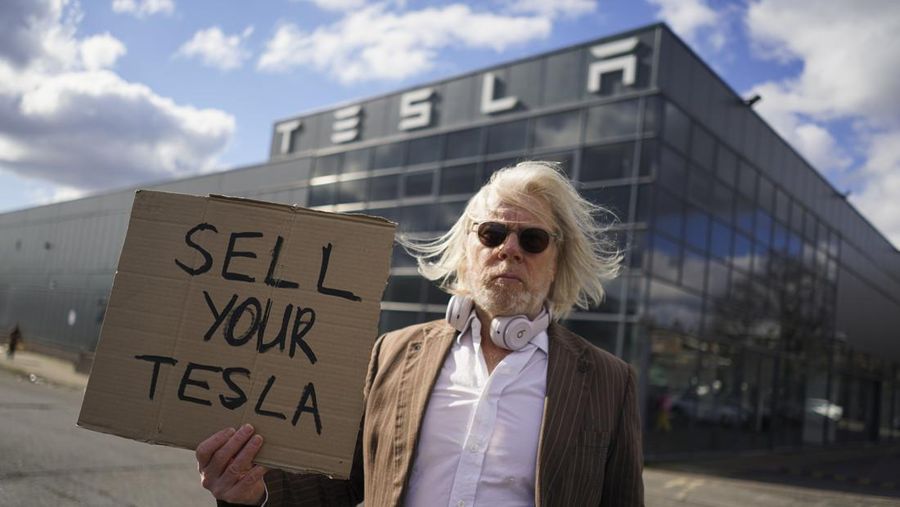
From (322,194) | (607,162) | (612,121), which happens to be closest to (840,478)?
(607,162)

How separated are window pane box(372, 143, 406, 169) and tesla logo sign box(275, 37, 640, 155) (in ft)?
1.71

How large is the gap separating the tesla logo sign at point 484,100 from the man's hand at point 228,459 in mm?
13188

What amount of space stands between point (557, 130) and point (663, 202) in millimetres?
2812

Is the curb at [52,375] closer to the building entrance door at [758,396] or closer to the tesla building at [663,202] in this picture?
the tesla building at [663,202]

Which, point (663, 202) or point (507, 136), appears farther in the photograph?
point (507, 136)

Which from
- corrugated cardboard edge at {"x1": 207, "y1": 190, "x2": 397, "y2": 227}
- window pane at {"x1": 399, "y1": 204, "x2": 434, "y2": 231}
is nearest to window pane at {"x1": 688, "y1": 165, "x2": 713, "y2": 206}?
window pane at {"x1": 399, "y1": 204, "x2": 434, "y2": 231}

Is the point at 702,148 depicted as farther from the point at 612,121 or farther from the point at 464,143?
the point at 464,143

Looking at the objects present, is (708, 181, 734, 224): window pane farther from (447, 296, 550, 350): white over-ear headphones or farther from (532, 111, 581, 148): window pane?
(447, 296, 550, 350): white over-ear headphones

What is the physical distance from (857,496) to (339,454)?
1279 centimetres

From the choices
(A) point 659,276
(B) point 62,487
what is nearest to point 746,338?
(A) point 659,276

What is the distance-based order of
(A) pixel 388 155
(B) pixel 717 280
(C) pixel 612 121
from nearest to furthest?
(C) pixel 612 121
(B) pixel 717 280
(A) pixel 388 155

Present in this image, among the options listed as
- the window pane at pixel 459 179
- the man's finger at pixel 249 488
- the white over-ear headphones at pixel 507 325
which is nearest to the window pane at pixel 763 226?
the window pane at pixel 459 179

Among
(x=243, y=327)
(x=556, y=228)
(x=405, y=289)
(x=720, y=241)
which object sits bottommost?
(x=243, y=327)

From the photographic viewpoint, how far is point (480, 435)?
1.99 meters
